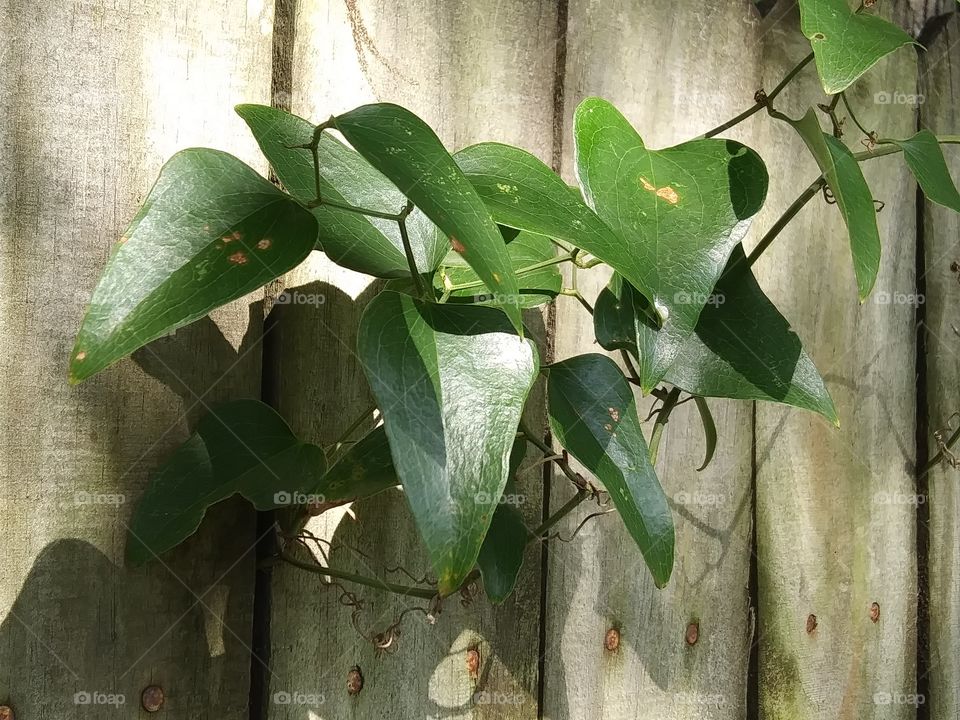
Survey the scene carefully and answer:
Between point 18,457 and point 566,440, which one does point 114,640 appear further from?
point 566,440

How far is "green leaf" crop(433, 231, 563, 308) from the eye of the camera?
0.62 meters

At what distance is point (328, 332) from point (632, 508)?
256 mm

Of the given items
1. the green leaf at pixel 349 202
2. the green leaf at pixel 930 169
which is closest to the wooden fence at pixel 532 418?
the green leaf at pixel 349 202

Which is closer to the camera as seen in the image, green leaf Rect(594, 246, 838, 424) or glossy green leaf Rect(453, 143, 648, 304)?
glossy green leaf Rect(453, 143, 648, 304)

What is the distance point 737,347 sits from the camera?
63 centimetres

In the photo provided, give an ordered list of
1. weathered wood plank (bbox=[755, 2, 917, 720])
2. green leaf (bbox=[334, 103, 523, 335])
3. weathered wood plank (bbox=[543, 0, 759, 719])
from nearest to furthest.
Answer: green leaf (bbox=[334, 103, 523, 335]), weathered wood plank (bbox=[543, 0, 759, 719]), weathered wood plank (bbox=[755, 2, 917, 720])

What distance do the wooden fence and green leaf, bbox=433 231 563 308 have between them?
0.09m

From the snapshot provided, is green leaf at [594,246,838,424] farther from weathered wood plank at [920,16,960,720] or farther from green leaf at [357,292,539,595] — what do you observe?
weathered wood plank at [920,16,960,720]

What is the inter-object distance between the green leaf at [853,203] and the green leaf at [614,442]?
0.52 feet

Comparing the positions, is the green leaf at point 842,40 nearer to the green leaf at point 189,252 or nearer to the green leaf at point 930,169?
the green leaf at point 930,169

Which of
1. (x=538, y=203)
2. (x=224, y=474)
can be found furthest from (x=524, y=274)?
(x=224, y=474)

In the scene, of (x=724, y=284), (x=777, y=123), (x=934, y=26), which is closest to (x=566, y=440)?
(x=724, y=284)

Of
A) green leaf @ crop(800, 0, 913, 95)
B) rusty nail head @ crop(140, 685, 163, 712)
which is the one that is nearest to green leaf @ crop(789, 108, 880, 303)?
green leaf @ crop(800, 0, 913, 95)

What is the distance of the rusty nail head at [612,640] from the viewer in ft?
2.65
